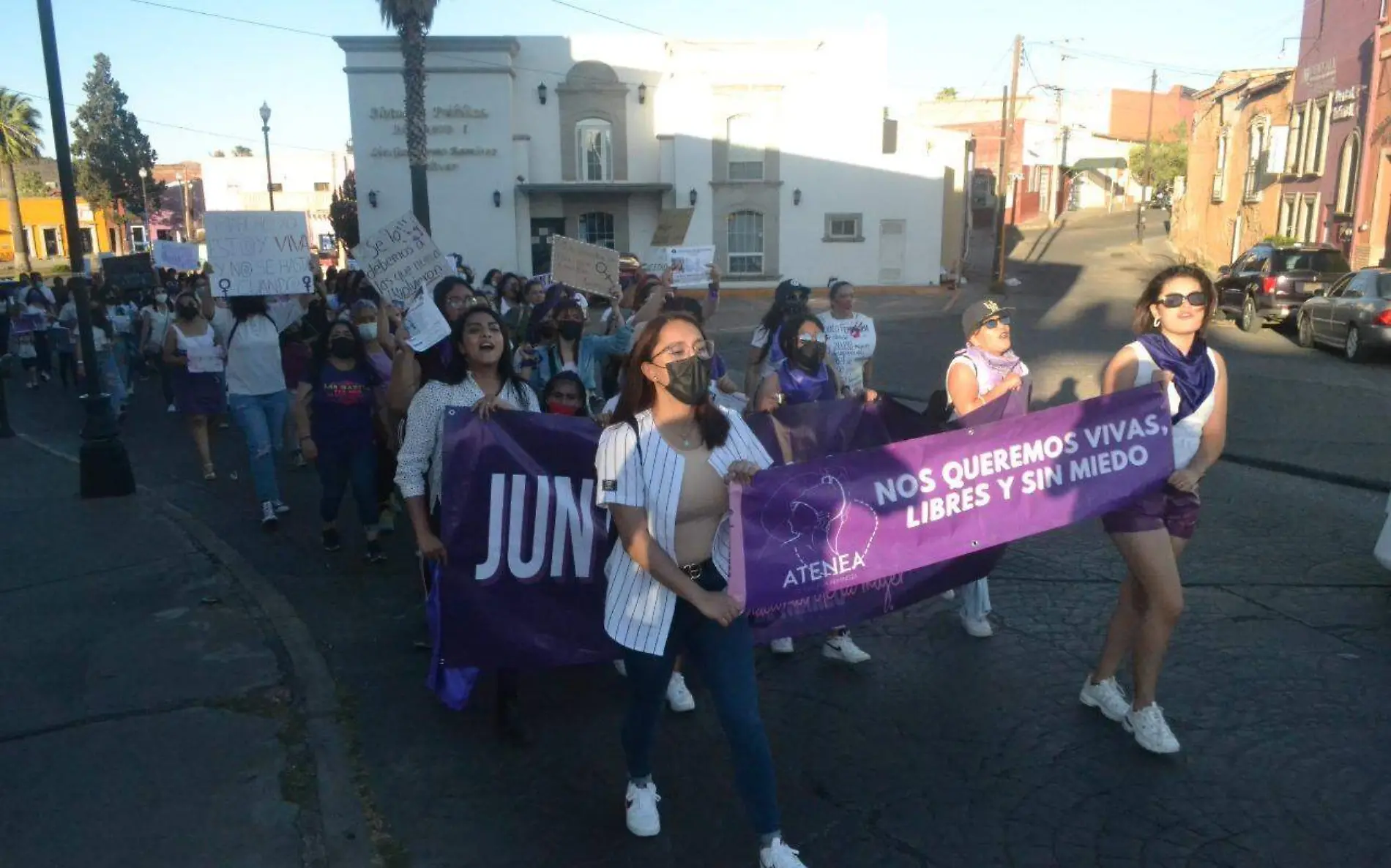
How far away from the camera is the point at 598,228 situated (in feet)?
116

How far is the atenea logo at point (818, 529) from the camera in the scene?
3.62 m

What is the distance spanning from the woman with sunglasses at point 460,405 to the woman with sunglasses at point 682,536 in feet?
3.75

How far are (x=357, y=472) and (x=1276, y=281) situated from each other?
749 inches

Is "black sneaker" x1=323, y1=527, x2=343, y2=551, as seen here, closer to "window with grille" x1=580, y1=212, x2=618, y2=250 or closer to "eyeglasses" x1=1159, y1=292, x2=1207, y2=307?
"eyeglasses" x1=1159, y1=292, x2=1207, y2=307

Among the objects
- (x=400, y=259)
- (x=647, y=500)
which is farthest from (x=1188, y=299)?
(x=400, y=259)

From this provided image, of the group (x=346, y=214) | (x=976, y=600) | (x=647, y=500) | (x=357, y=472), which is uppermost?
(x=346, y=214)

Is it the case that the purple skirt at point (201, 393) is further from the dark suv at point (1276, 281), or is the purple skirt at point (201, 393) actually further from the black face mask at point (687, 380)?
the dark suv at point (1276, 281)

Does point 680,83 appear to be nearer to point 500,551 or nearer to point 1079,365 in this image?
point 1079,365

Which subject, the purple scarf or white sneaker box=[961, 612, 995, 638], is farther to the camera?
white sneaker box=[961, 612, 995, 638]

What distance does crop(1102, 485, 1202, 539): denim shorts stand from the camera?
4164 millimetres

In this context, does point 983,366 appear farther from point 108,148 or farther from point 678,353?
point 108,148

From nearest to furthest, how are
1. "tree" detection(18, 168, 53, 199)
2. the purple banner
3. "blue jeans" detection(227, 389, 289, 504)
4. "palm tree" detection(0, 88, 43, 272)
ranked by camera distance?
the purple banner → "blue jeans" detection(227, 389, 289, 504) → "palm tree" detection(0, 88, 43, 272) → "tree" detection(18, 168, 53, 199)

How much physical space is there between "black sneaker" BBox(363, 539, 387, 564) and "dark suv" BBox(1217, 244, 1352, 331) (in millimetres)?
18510

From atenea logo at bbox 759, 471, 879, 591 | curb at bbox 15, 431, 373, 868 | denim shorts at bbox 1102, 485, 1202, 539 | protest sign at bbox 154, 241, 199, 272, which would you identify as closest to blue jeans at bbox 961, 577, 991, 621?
denim shorts at bbox 1102, 485, 1202, 539
